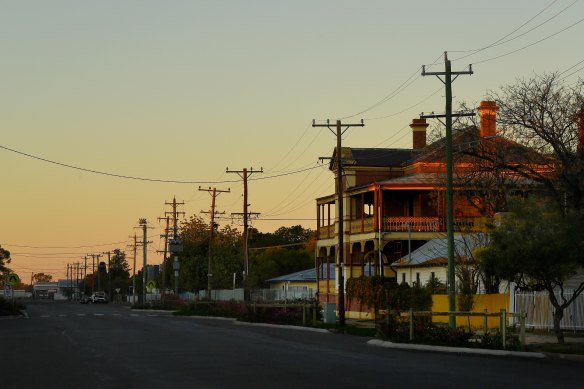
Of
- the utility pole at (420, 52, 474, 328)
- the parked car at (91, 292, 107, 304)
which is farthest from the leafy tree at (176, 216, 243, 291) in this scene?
the utility pole at (420, 52, 474, 328)

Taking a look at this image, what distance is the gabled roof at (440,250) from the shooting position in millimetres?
46625

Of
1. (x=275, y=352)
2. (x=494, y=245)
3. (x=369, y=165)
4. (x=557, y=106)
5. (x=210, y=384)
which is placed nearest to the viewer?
(x=210, y=384)

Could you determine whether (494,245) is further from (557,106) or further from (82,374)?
(82,374)

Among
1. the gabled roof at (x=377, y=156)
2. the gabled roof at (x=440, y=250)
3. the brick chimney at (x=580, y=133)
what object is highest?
the gabled roof at (x=377, y=156)

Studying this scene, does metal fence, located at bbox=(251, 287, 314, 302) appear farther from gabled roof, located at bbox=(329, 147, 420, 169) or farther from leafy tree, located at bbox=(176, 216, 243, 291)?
leafy tree, located at bbox=(176, 216, 243, 291)

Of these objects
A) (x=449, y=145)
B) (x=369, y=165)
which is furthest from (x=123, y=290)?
(x=449, y=145)

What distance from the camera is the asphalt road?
17.9 m

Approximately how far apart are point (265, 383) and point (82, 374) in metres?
4.39

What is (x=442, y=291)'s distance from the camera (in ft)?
154

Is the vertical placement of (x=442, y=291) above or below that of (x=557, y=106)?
below

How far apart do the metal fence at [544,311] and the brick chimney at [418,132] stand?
107ft

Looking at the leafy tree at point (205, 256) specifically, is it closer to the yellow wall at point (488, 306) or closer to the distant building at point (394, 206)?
the distant building at point (394, 206)

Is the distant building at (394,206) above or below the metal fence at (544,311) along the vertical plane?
above

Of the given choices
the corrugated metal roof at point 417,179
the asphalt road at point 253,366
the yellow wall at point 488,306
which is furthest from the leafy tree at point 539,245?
the corrugated metal roof at point 417,179
